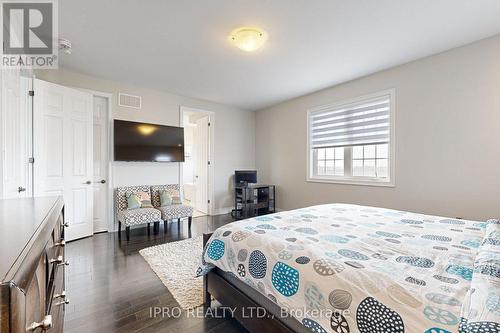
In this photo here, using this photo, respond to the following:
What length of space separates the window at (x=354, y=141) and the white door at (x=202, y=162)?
2.39 m

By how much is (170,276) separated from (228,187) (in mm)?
3345

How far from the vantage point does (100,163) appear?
13.0 feet

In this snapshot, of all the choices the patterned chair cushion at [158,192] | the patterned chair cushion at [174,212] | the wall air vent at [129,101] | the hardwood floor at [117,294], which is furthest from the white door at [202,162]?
the hardwood floor at [117,294]

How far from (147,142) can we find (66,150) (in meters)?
1.19

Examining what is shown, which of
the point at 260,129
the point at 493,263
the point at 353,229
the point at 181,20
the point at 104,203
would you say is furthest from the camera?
the point at 260,129

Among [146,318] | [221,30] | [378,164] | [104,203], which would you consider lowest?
[146,318]

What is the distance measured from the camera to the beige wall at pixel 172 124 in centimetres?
391

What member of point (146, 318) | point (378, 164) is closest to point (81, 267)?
point (146, 318)

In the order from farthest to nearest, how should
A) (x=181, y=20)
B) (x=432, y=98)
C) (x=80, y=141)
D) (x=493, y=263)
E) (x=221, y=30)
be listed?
(x=80, y=141) → (x=432, y=98) → (x=221, y=30) → (x=181, y=20) → (x=493, y=263)

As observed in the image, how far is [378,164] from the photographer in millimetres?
3730

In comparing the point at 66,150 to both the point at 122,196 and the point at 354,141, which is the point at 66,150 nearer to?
the point at 122,196

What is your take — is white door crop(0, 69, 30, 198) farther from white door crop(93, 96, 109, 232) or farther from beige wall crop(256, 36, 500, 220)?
beige wall crop(256, 36, 500, 220)

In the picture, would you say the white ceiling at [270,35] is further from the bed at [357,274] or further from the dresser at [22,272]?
the dresser at [22,272]

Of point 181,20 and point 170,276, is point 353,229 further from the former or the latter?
point 181,20
